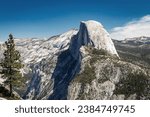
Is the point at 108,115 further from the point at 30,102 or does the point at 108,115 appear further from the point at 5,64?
the point at 5,64

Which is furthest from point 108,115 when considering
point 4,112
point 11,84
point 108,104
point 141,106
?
point 11,84

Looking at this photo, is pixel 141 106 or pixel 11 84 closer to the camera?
pixel 141 106

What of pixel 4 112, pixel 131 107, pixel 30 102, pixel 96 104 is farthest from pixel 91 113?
pixel 4 112

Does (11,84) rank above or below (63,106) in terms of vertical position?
below

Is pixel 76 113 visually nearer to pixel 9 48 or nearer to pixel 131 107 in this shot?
pixel 131 107

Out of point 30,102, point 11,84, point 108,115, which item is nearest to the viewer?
point 108,115

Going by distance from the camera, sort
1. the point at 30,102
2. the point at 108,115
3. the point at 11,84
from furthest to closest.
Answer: the point at 11,84
the point at 30,102
the point at 108,115
